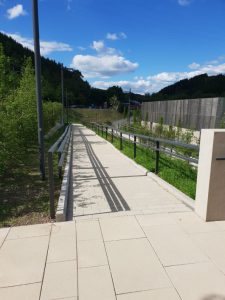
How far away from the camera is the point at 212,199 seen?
3.70 m

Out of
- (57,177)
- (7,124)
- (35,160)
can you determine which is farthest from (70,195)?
(35,160)

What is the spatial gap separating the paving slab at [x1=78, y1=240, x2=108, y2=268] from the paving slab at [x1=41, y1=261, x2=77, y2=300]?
12 centimetres

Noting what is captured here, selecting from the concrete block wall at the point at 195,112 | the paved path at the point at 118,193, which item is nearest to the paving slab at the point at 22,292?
the paved path at the point at 118,193

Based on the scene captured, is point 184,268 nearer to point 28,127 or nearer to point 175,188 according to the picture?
point 175,188

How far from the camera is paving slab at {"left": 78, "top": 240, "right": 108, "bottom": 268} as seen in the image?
2.79 m

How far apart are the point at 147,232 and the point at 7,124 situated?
447 cm

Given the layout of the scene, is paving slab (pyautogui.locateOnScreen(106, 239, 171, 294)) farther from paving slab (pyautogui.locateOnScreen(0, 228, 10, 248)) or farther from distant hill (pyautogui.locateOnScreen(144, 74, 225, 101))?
distant hill (pyautogui.locateOnScreen(144, 74, 225, 101))

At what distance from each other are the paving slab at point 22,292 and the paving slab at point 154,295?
2.51ft

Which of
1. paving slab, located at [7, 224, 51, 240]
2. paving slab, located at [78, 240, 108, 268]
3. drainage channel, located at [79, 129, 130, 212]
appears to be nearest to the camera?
paving slab, located at [78, 240, 108, 268]

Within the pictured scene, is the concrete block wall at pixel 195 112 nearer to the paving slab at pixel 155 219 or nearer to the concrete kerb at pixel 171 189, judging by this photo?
the concrete kerb at pixel 171 189

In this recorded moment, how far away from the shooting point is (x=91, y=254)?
295 cm

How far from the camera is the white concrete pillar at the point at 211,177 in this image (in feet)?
11.3

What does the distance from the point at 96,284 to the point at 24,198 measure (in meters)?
2.99

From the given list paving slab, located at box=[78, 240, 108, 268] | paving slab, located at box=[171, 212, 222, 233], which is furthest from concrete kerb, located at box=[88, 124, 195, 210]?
paving slab, located at box=[78, 240, 108, 268]
